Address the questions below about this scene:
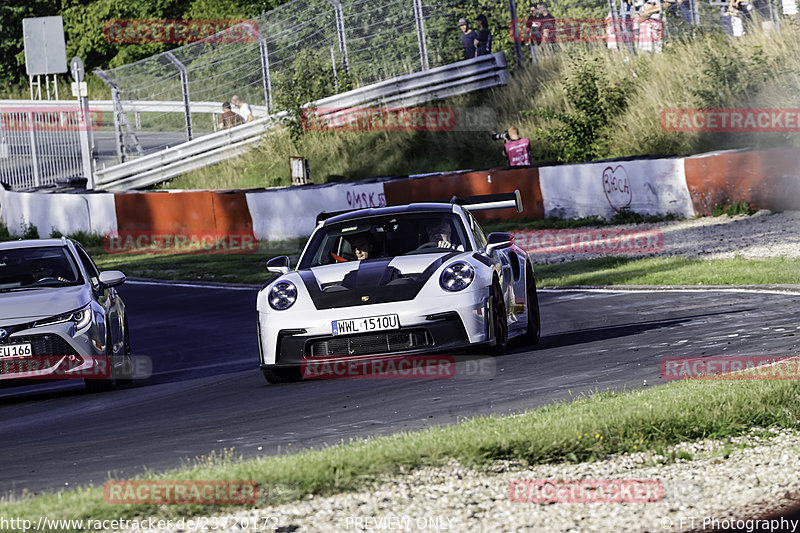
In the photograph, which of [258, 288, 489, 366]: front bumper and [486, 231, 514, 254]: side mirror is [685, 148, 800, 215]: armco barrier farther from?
[258, 288, 489, 366]: front bumper

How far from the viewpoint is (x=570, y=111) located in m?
31.7

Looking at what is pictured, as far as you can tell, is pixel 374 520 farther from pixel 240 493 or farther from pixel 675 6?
pixel 675 6

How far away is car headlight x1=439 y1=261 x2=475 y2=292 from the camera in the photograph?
9805 mm

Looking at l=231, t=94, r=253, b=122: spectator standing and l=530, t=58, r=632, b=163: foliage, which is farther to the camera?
l=231, t=94, r=253, b=122: spectator standing

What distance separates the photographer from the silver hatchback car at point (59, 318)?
10297 mm

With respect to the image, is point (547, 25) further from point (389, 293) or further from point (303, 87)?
point (389, 293)

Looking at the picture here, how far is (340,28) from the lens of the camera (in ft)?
108

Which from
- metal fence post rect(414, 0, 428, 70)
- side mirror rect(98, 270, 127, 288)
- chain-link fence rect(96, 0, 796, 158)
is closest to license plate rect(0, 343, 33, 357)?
side mirror rect(98, 270, 127, 288)

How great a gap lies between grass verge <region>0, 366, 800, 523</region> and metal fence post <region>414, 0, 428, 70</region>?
82.2 feet

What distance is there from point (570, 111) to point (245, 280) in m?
12.9

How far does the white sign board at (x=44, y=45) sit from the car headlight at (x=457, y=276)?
35.9 metres

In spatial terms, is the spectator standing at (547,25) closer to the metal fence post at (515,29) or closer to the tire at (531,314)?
the metal fence post at (515,29)

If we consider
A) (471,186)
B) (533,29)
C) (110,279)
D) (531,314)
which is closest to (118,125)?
(533,29)

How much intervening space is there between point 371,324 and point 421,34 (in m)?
23.6
